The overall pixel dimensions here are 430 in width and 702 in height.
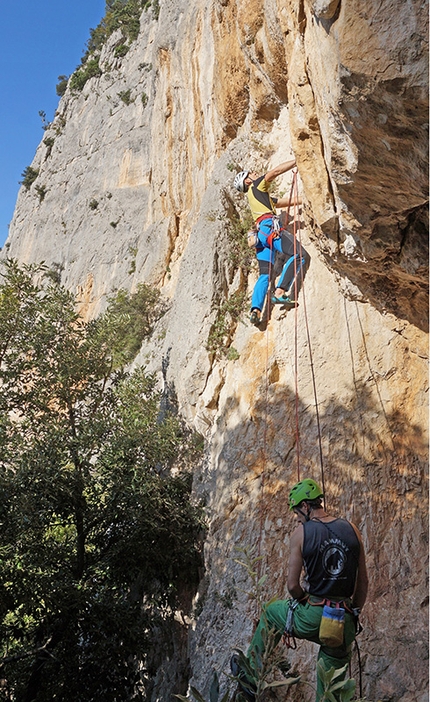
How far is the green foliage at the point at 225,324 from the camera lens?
26.4 ft

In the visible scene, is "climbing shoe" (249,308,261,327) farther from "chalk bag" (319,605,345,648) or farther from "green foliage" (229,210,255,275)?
"chalk bag" (319,605,345,648)

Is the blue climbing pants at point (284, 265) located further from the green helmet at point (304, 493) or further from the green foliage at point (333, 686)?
the green foliage at point (333, 686)

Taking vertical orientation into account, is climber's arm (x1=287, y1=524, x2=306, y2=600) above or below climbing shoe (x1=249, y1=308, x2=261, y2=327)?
below

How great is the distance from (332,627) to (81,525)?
3782mm

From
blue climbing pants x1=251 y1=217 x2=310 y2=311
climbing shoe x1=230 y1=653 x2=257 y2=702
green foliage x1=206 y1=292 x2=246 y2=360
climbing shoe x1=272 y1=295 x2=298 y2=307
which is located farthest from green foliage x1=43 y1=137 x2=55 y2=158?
climbing shoe x1=230 y1=653 x2=257 y2=702

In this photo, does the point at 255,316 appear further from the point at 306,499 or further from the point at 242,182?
the point at 306,499

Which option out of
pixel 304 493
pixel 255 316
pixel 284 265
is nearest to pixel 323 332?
pixel 255 316

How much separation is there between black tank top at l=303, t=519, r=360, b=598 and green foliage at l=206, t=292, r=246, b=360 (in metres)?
4.07

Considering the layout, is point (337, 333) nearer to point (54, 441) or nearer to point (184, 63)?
point (54, 441)

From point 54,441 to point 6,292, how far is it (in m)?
2.42

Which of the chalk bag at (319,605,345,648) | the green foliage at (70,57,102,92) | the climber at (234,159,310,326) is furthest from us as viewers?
the green foliage at (70,57,102,92)

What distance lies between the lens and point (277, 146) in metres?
9.11

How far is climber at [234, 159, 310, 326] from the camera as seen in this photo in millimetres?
7352

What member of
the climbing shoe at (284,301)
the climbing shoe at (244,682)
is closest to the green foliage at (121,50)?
the climbing shoe at (284,301)
